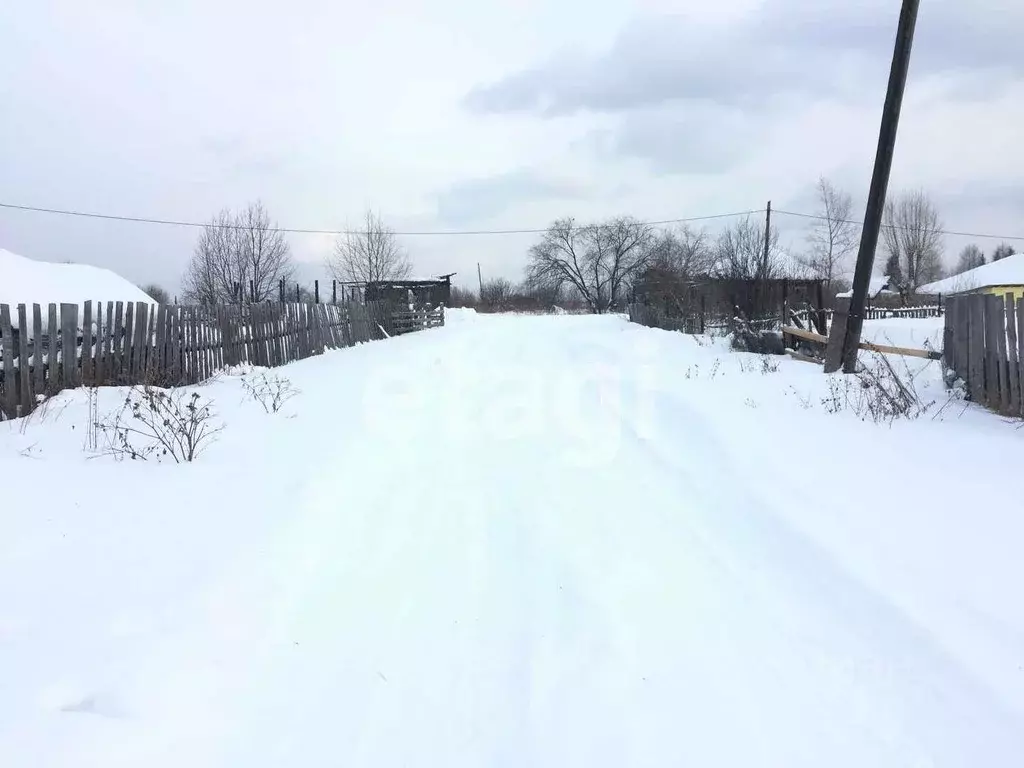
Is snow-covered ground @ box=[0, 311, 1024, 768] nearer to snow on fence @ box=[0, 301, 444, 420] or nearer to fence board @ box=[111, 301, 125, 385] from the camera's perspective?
snow on fence @ box=[0, 301, 444, 420]

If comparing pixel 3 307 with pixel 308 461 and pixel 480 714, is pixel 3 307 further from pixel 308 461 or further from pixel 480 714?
pixel 480 714

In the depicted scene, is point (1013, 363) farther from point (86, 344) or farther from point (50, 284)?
point (50, 284)

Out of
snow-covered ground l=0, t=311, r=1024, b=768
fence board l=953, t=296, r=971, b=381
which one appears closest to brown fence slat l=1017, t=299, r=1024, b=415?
snow-covered ground l=0, t=311, r=1024, b=768

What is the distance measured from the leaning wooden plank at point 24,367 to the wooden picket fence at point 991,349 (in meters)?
11.1

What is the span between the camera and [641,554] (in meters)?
4.50

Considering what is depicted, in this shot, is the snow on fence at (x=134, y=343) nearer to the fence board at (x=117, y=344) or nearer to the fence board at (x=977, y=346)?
the fence board at (x=117, y=344)

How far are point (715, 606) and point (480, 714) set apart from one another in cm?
157

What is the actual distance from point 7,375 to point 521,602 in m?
6.98

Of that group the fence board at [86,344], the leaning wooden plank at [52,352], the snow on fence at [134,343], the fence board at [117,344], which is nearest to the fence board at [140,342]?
the snow on fence at [134,343]

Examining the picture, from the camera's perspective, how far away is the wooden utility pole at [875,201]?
34.1ft

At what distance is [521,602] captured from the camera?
388 centimetres

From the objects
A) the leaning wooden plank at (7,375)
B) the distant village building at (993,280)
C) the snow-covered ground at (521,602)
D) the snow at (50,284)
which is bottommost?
the snow-covered ground at (521,602)

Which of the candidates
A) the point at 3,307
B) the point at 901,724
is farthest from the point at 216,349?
the point at 901,724

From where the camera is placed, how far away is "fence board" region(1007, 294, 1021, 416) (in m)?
7.24
